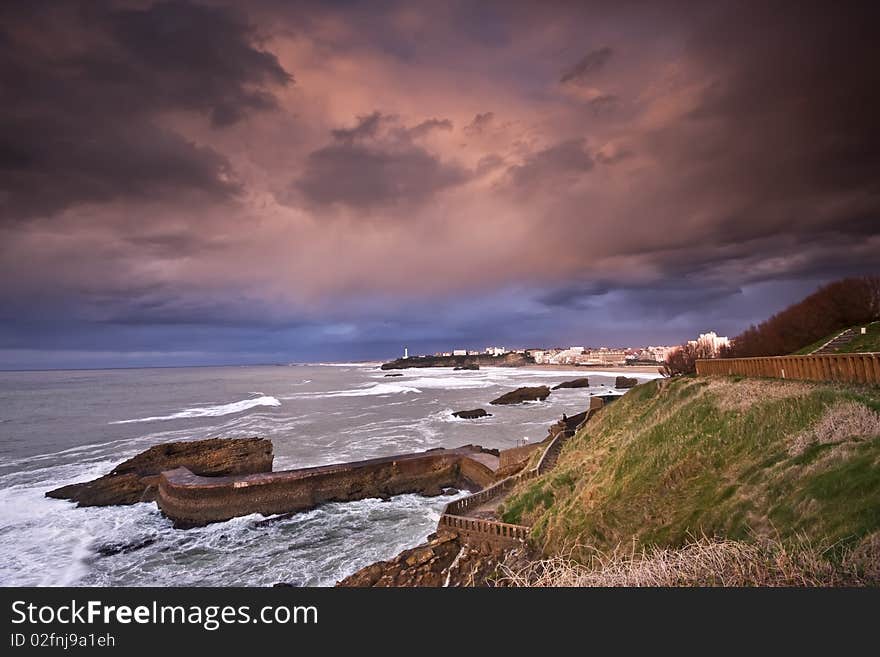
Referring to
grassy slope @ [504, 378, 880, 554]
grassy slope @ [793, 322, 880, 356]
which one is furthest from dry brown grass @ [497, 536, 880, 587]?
grassy slope @ [793, 322, 880, 356]

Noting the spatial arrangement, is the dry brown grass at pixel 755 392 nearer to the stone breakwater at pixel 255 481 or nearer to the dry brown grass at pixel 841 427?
the dry brown grass at pixel 841 427

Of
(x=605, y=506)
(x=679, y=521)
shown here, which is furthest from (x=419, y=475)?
(x=679, y=521)

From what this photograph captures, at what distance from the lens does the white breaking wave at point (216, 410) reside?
61.8m

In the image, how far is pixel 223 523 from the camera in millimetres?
23688

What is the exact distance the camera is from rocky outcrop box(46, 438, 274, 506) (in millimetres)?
27797

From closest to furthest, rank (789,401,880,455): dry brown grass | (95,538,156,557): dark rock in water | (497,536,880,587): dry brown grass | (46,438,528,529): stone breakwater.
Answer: (497,536,880,587): dry brown grass, (789,401,880,455): dry brown grass, (95,538,156,557): dark rock in water, (46,438,528,529): stone breakwater

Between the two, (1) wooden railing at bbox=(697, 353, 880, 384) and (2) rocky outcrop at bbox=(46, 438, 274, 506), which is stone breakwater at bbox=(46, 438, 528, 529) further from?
(1) wooden railing at bbox=(697, 353, 880, 384)

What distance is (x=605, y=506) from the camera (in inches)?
479

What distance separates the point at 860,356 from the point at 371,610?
17232mm

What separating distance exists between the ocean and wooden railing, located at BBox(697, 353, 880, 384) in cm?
1799

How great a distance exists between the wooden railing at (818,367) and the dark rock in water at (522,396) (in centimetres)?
4806

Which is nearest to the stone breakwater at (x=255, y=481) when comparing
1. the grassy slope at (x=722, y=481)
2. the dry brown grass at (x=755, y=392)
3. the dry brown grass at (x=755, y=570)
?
the grassy slope at (x=722, y=481)

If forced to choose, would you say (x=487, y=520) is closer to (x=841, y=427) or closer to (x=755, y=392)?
(x=755, y=392)

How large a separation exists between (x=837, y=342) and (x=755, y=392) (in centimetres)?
1614
